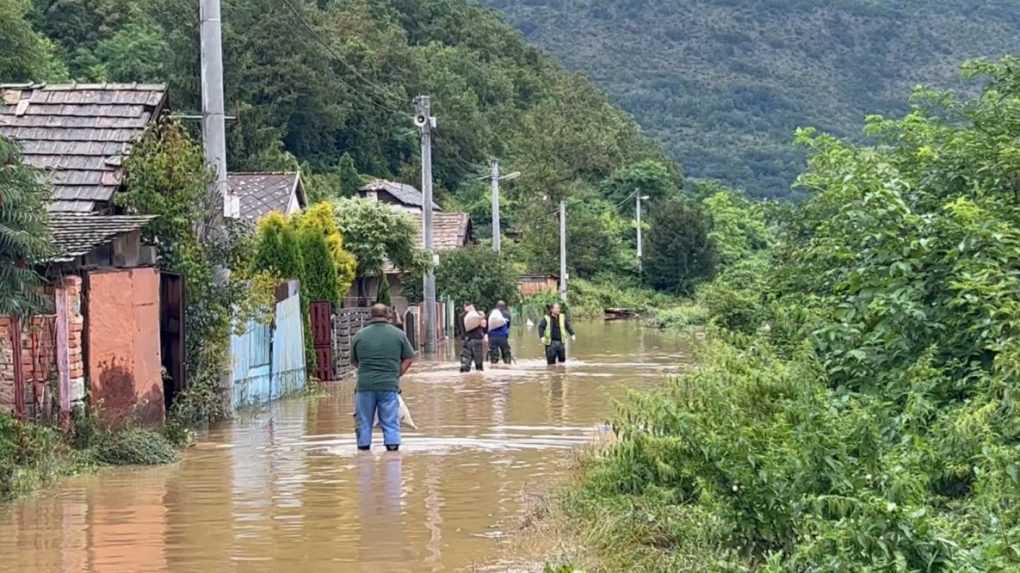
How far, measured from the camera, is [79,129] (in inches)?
874

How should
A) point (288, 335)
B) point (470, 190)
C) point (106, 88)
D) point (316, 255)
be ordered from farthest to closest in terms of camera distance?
point (470, 190)
point (316, 255)
point (288, 335)
point (106, 88)

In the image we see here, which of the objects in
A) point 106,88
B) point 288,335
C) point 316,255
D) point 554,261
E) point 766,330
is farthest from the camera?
point 554,261

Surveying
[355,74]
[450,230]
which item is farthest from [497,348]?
[355,74]

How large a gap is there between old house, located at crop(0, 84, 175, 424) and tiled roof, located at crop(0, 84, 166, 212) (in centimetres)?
1

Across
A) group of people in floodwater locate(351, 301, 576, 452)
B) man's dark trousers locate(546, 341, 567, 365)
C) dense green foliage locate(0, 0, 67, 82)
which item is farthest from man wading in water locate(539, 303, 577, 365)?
dense green foliage locate(0, 0, 67, 82)

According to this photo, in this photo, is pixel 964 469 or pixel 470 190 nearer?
pixel 964 469

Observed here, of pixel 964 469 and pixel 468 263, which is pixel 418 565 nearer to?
pixel 964 469

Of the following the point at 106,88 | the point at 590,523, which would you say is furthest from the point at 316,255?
the point at 590,523

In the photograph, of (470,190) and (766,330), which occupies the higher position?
(470,190)

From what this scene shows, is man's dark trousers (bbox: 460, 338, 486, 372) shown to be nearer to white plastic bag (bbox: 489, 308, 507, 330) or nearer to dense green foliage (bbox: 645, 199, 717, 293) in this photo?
white plastic bag (bbox: 489, 308, 507, 330)

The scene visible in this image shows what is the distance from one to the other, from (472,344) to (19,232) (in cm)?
2034

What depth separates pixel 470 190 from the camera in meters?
111

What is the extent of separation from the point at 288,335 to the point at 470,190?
83.8 meters

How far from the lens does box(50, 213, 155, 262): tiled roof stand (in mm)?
17266
